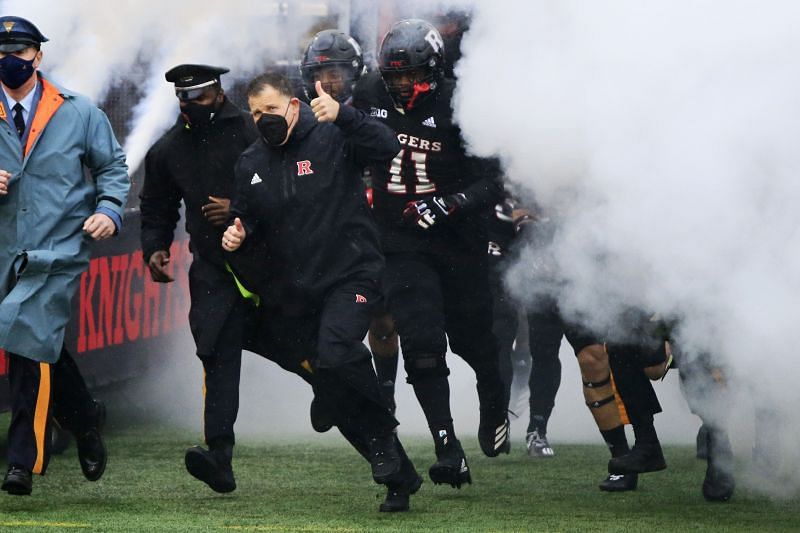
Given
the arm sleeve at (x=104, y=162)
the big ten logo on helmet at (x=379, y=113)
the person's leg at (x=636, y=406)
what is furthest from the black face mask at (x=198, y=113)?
the person's leg at (x=636, y=406)

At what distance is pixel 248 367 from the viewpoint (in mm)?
11992

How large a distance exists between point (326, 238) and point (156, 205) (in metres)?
1.00

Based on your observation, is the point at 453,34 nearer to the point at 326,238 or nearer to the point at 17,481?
the point at 326,238

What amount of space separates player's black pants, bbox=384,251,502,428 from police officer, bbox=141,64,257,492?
765 millimetres

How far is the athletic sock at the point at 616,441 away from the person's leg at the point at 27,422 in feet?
8.62

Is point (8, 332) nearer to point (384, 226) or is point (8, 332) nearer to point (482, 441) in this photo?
point (384, 226)

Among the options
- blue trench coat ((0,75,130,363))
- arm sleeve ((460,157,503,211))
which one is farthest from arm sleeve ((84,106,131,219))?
arm sleeve ((460,157,503,211))

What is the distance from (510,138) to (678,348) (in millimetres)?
1207

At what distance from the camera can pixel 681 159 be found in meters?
6.44

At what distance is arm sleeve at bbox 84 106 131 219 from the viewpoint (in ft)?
23.5

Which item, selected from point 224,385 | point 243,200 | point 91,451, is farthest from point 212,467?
point 243,200

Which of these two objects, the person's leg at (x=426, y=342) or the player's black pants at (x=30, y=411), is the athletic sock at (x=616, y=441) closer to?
the person's leg at (x=426, y=342)

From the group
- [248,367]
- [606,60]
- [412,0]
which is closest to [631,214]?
[606,60]

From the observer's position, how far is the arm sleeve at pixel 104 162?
716cm
